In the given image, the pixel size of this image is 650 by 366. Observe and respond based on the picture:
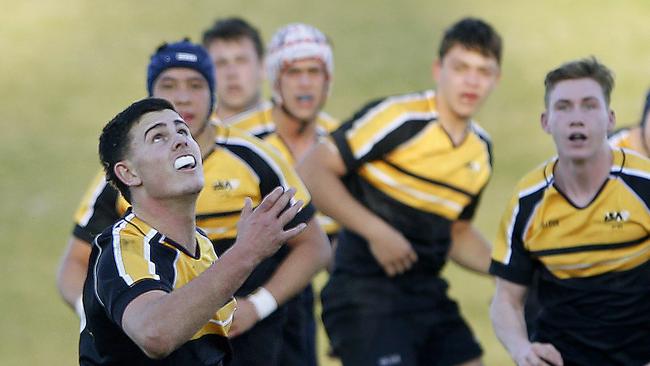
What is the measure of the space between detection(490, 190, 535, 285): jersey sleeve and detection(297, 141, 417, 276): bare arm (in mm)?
1192

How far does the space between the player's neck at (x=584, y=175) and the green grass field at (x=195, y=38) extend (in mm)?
6181

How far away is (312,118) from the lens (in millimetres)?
9281

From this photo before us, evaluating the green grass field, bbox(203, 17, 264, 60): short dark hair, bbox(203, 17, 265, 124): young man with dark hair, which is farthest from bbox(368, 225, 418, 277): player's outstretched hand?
the green grass field

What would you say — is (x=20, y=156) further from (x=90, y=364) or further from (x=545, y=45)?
(x=90, y=364)

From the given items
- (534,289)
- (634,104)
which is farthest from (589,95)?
(634,104)

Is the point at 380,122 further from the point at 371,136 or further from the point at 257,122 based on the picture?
the point at 257,122

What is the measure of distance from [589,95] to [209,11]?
1279 centimetres

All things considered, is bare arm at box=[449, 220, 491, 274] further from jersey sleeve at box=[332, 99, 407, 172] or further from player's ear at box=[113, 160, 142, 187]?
player's ear at box=[113, 160, 142, 187]

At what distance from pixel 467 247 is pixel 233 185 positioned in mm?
1948

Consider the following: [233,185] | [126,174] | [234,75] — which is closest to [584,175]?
[233,185]

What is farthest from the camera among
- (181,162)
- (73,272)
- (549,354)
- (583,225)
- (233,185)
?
(73,272)

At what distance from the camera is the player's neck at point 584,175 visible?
21.6ft

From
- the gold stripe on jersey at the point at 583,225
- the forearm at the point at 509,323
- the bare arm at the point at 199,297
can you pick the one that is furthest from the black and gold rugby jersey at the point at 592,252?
the bare arm at the point at 199,297

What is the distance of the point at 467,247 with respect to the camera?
852 centimetres
